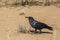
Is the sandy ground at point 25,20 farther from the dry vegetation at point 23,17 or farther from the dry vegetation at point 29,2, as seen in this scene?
the dry vegetation at point 29,2

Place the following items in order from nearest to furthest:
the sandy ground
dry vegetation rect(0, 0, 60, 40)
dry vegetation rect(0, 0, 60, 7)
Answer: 1. the sandy ground
2. dry vegetation rect(0, 0, 60, 40)
3. dry vegetation rect(0, 0, 60, 7)

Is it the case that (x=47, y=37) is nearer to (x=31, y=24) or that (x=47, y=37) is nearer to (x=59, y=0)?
(x=31, y=24)

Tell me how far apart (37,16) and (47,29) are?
2.47 metres

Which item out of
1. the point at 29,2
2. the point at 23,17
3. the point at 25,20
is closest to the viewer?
the point at 25,20

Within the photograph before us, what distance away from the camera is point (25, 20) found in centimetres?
1409

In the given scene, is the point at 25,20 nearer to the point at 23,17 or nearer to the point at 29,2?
the point at 23,17

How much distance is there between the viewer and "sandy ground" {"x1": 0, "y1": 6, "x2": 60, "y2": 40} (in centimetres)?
1140

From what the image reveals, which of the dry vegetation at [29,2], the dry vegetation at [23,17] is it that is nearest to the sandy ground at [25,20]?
the dry vegetation at [23,17]

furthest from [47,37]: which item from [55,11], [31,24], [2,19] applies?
[55,11]

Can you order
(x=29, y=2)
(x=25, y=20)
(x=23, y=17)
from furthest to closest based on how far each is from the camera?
(x=29, y=2) < (x=23, y=17) < (x=25, y=20)

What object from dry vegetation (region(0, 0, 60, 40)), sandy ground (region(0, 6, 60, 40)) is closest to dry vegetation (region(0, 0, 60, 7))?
dry vegetation (region(0, 0, 60, 40))

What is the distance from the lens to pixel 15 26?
1291cm

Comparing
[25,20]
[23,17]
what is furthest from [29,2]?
[25,20]

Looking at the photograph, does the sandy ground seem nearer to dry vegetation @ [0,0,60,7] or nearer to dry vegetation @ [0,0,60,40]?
dry vegetation @ [0,0,60,40]
